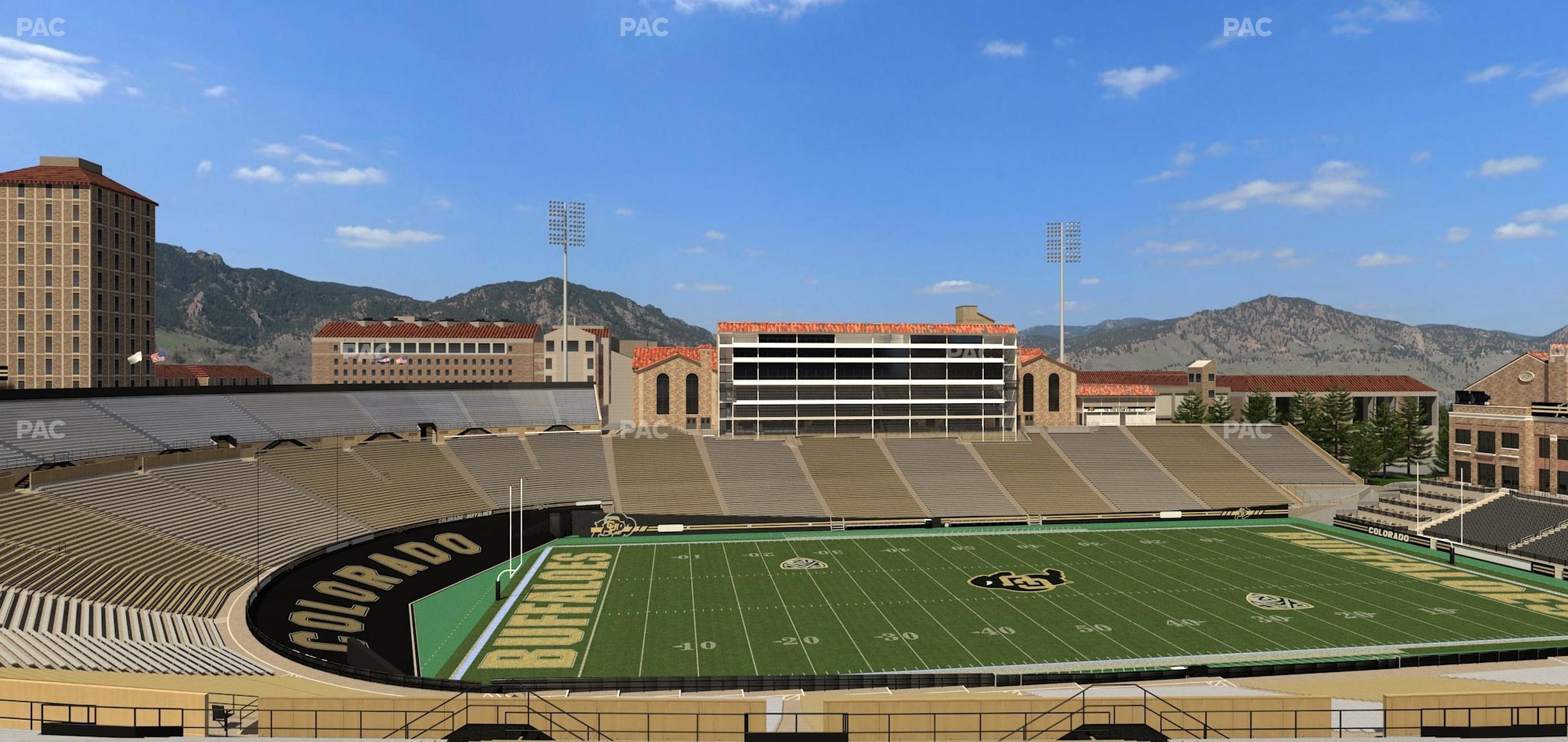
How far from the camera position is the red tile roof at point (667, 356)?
68688 millimetres

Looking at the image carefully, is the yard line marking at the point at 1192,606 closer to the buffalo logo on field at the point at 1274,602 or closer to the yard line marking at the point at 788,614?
the buffalo logo on field at the point at 1274,602

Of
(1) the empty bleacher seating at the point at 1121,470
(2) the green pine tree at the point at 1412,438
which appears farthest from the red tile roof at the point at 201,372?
(2) the green pine tree at the point at 1412,438

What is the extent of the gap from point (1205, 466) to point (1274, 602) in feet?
101

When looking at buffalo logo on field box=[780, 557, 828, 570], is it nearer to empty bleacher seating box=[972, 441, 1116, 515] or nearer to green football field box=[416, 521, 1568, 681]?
green football field box=[416, 521, 1568, 681]

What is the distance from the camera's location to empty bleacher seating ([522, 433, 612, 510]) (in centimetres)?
5294

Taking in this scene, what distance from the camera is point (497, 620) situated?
33.2 meters

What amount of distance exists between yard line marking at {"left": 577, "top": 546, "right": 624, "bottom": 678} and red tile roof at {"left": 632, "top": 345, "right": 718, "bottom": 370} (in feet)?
78.0

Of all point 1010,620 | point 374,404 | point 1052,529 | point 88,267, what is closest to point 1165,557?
point 1052,529


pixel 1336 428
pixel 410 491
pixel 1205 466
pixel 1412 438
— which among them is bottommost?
pixel 1205 466

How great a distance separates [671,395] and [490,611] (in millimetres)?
35210

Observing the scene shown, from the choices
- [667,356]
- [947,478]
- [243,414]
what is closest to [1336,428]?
[947,478]

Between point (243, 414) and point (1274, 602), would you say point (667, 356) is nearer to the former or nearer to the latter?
point (243, 414)

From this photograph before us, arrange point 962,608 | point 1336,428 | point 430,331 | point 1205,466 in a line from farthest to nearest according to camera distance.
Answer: point 430,331 < point 1336,428 < point 1205,466 < point 962,608

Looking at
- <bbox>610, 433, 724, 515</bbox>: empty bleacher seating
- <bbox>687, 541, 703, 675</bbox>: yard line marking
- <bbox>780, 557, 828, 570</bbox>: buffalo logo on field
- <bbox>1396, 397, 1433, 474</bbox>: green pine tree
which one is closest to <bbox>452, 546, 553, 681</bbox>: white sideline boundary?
<bbox>687, 541, 703, 675</bbox>: yard line marking
